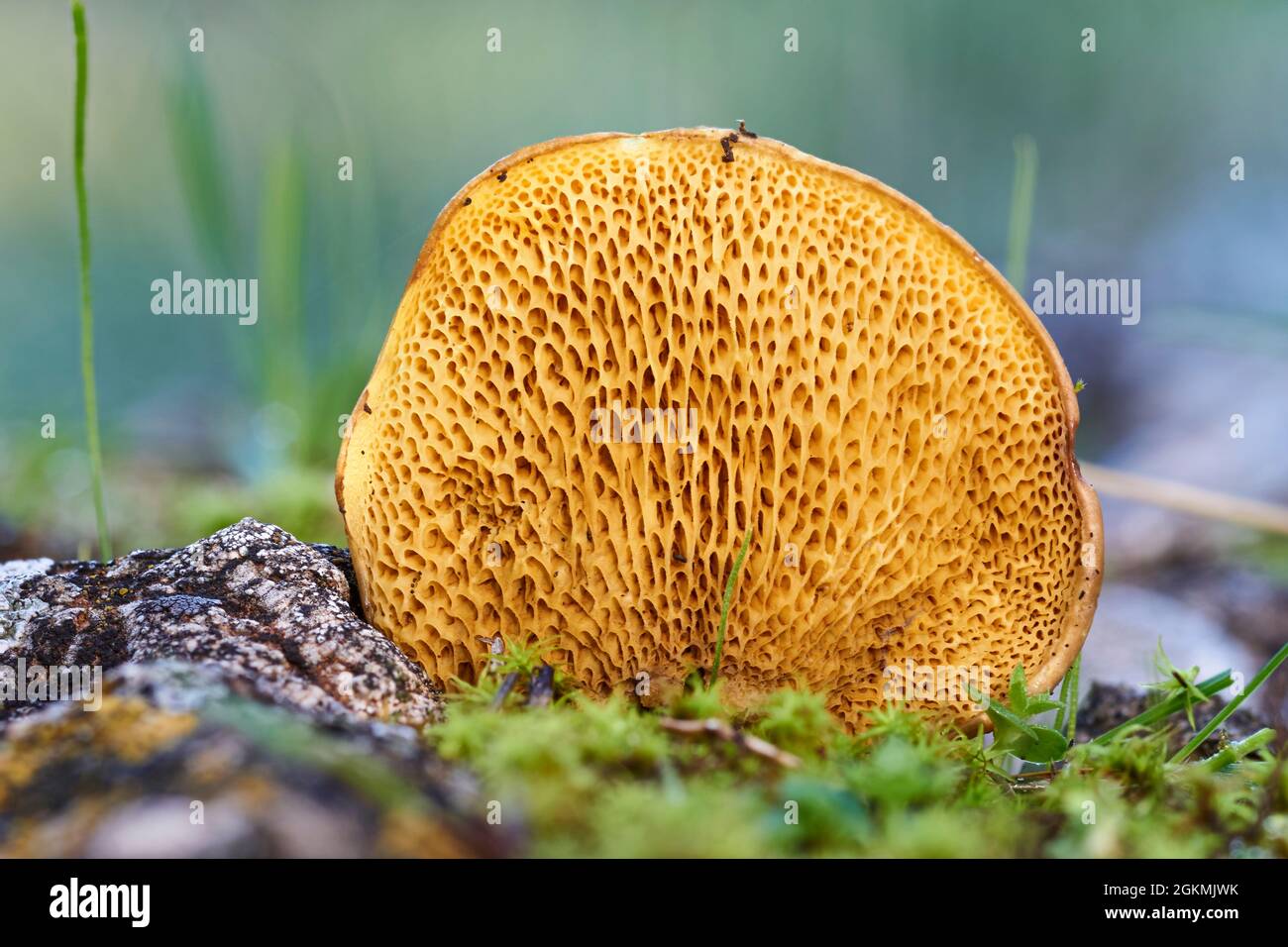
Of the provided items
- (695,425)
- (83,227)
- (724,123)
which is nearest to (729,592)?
(695,425)

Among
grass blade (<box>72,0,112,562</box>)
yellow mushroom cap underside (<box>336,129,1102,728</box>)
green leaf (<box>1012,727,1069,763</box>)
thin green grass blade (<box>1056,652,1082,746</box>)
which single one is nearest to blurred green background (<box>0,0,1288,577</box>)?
grass blade (<box>72,0,112,562</box>)

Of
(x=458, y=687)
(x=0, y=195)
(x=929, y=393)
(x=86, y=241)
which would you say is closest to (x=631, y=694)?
(x=458, y=687)

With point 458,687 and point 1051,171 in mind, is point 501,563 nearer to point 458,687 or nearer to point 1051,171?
point 458,687

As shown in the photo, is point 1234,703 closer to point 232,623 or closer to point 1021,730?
point 1021,730

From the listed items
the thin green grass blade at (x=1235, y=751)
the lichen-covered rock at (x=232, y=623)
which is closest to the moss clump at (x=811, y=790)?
the thin green grass blade at (x=1235, y=751)

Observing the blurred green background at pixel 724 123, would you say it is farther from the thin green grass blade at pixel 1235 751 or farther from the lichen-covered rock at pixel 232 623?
the thin green grass blade at pixel 1235 751
